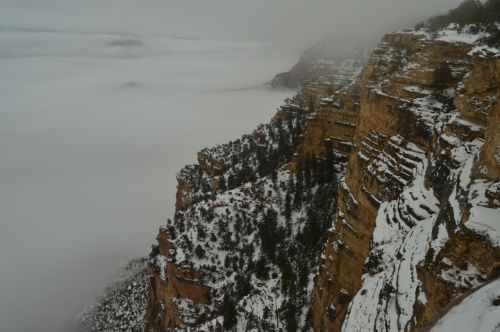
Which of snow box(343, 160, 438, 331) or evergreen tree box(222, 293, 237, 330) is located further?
evergreen tree box(222, 293, 237, 330)

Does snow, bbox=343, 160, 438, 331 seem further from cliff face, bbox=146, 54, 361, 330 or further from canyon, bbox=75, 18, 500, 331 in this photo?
cliff face, bbox=146, 54, 361, 330

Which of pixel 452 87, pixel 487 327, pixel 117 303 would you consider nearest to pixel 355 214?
pixel 452 87

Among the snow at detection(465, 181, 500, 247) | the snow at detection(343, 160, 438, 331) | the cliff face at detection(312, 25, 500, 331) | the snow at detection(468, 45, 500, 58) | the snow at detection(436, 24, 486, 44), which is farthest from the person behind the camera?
the snow at detection(436, 24, 486, 44)

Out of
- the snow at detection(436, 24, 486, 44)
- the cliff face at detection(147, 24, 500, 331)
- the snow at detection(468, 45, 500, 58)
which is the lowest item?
the cliff face at detection(147, 24, 500, 331)

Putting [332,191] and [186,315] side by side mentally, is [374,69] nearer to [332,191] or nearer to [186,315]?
[332,191]

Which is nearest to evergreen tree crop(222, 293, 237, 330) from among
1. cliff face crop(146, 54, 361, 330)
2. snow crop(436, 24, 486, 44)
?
cliff face crop(146, 54, 361, 330)

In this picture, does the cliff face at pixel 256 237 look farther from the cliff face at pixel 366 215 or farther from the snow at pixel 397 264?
the snow at pixel 397 264

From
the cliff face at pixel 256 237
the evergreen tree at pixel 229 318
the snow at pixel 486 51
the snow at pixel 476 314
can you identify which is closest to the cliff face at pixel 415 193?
the snow at pixel 486 51
